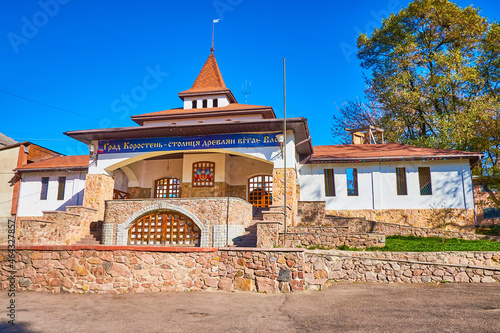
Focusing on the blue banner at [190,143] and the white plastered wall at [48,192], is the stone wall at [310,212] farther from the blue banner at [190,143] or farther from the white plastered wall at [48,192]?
the white plastered wall at [48,192]

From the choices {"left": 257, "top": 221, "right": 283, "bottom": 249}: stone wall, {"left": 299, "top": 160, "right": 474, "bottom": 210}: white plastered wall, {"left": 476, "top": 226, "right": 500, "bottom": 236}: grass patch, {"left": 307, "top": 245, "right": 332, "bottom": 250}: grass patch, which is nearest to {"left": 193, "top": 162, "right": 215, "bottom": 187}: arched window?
{"left": 299, "top": 160, "right": 474, "bottom": 210}: white plastered wall

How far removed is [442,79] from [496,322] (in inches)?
792

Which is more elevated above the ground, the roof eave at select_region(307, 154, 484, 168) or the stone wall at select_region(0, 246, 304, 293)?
the roof eave at select_region(307, 154, 484, 168)

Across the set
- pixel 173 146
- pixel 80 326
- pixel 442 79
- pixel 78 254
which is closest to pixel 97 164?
pixel 173 146

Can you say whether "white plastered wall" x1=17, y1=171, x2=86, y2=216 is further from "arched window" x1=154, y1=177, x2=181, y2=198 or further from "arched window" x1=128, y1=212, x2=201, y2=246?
"arched window" x1=128, y1=212, x2=201, y2=246

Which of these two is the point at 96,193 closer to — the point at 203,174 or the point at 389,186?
the point at 203,174

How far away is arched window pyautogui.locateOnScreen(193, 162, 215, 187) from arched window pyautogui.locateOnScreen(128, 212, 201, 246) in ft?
15.3

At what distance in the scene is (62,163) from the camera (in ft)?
76.3

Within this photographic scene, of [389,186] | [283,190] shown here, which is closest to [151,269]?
[283,190]

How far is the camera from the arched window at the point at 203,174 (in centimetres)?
1927

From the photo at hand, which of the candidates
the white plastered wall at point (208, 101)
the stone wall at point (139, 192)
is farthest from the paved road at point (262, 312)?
the white plastered wall at point (208, 101)

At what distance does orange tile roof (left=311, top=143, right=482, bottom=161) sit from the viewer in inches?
725

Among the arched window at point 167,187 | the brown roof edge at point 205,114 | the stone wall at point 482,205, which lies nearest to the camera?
the stone wall at point 482,205

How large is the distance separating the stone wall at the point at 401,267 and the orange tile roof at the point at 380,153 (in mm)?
7417
